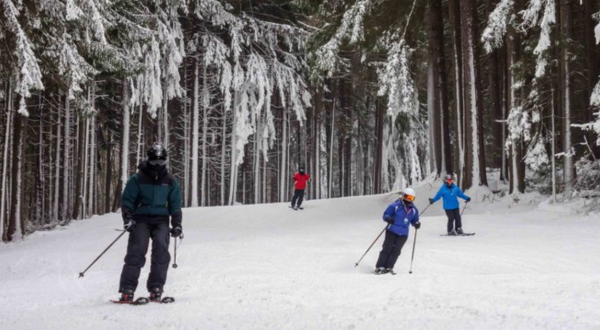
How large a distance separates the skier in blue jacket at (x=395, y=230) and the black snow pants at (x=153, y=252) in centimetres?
359

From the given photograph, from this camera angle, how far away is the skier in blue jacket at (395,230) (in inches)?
335

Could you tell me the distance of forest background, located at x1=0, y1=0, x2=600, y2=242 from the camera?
14.0 m

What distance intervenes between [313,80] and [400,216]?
12.6 metres

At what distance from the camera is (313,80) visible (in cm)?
2053

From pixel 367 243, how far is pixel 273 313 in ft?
21.2

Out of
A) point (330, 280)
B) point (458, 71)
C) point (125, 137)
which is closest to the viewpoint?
point (330, 280)

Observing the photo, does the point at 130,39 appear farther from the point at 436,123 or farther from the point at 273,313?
the point at 273,313

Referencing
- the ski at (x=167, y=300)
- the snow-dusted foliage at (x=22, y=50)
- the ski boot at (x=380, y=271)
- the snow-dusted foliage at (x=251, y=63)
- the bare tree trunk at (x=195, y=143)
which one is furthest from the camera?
the snow-dusted foliage at (x=251, y=63)

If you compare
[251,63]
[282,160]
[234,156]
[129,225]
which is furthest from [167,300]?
[282,160]

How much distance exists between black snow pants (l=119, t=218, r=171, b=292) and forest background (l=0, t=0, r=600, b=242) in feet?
19.7

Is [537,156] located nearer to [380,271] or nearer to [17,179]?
[380,271]

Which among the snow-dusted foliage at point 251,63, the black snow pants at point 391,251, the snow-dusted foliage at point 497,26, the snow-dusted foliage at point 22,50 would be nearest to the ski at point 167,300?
the black snow pants at point 391,251

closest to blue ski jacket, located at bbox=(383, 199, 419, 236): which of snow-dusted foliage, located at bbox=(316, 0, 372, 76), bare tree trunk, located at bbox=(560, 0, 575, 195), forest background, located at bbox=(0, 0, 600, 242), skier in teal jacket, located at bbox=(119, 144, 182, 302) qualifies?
skier in teal jacket, located at bbox=(119, 144, 182, 302)

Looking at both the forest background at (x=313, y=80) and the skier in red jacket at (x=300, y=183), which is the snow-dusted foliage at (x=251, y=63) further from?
the skier in red jacket at (x=300, y=183)
